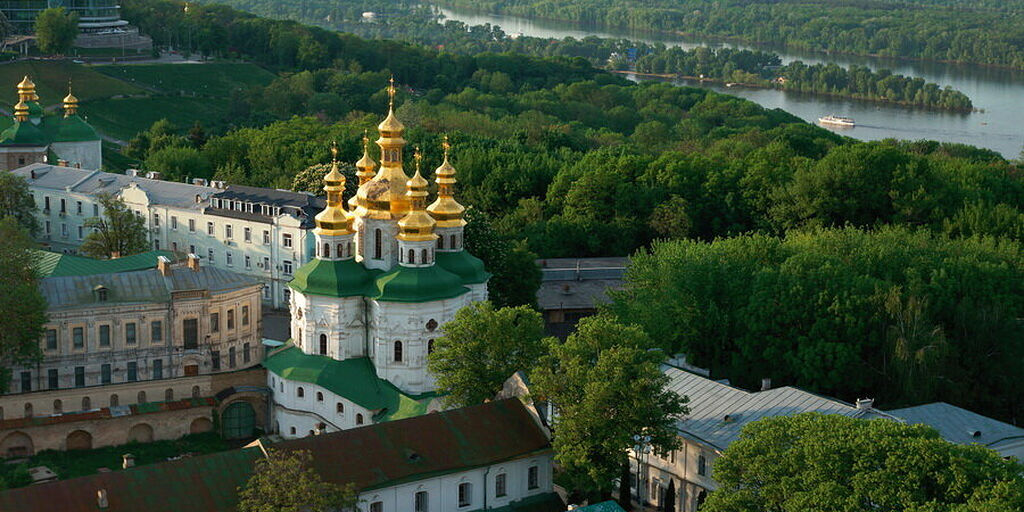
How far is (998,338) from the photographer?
44062 mm

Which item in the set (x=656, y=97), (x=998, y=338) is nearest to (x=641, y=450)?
(x=998, y=338)

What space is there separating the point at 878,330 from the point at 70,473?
22.5 meters

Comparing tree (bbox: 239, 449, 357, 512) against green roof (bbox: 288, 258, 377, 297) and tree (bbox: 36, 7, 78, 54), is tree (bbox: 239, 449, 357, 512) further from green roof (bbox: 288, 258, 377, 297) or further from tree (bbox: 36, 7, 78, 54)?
tree (bbox: 36, 7, 78, 54)

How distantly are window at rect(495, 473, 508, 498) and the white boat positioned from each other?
276 ft

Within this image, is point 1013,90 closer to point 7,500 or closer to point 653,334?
point 653,334

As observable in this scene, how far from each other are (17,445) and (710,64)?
120089 millimetres

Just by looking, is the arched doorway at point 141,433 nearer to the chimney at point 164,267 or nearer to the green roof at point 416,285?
the chimney at point 164,267

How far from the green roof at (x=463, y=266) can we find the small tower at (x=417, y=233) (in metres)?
1.19

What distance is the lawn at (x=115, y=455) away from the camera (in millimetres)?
37156

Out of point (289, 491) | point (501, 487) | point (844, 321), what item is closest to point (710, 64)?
point (844, 321)

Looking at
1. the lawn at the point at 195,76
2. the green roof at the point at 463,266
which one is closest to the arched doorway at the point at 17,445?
the green roof at the point at 463,266

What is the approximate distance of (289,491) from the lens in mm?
29297

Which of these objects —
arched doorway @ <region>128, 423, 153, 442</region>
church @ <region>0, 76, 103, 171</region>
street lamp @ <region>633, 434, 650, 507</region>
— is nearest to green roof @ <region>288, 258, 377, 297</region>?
arched doorway @ <region>128, 423, 153, 442</region>

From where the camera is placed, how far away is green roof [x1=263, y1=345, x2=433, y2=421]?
38406 mm
